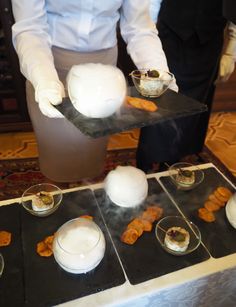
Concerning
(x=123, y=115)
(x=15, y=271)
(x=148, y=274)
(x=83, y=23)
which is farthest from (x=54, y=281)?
(x=83, y=23)

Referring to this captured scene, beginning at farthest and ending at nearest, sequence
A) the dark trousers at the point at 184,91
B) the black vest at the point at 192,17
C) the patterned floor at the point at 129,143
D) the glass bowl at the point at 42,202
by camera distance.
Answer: the patterned floor at the point at 129,143 → the dark trousers at the point at 184,91 → the black vest at the point at 192,17 → the glass bowl at the point at 42,202

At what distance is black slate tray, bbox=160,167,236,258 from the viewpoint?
2.42 feet

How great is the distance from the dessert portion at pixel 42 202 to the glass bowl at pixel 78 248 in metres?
0.12

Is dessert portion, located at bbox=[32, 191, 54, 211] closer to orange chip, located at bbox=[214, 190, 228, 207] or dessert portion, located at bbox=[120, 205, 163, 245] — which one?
dessert portion, located at bbox=[120, 205, 163, 245]

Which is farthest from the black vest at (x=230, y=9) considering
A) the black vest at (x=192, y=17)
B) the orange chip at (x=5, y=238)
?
the orange chip at (x=5, y=238)

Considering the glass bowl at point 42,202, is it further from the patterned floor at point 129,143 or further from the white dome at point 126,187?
the patterned floor at point 129,143

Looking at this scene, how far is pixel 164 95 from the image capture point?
2.25 feet

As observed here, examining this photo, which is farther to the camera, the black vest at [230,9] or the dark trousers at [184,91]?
the dark trousers at [184,91]

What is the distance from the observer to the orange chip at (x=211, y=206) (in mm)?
839

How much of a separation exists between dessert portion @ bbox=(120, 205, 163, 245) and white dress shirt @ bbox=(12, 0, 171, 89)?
39 cm

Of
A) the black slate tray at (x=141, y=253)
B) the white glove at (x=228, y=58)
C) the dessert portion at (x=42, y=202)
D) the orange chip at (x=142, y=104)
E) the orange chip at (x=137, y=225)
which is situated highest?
the orange chip at (x=142, y=104)

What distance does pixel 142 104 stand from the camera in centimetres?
62

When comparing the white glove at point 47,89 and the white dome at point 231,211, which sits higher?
the white glove at point 47,89

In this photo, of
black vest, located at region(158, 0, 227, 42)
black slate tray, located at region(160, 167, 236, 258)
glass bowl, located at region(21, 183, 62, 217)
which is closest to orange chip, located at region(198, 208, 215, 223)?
black slate tray, located at region(160, 167, 236, 258)
